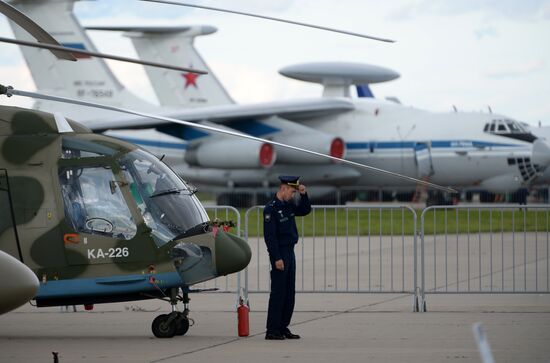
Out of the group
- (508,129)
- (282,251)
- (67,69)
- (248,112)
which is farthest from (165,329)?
(67,69)

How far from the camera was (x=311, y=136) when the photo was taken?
34.1 meters

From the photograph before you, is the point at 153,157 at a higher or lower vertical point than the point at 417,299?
higher

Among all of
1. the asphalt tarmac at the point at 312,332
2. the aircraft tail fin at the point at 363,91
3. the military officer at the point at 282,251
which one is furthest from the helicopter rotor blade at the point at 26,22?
the aircraft tail fin at the point at 363,91

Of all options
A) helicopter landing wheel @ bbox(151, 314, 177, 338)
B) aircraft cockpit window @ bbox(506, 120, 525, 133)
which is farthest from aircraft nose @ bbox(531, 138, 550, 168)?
helicopter landing wheel @ bbox(151, 314, 177, 338)

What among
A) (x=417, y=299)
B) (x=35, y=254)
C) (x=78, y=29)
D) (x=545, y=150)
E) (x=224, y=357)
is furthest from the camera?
(x=78, y=29)

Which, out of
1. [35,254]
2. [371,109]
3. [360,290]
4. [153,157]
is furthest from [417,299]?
[371,109]

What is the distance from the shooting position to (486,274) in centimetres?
1591

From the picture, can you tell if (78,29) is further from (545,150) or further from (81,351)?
A: (81,351)

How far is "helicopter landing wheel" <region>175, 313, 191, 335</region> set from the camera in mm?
10289

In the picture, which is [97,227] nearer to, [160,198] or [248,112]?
[160,198]

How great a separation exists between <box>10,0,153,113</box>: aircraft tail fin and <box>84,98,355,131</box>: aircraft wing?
96cm

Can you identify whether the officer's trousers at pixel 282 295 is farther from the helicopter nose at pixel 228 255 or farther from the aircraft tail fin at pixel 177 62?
the aircraft tail fin at pixel 177 62

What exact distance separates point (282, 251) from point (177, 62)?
29199 mm

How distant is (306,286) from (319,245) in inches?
251
